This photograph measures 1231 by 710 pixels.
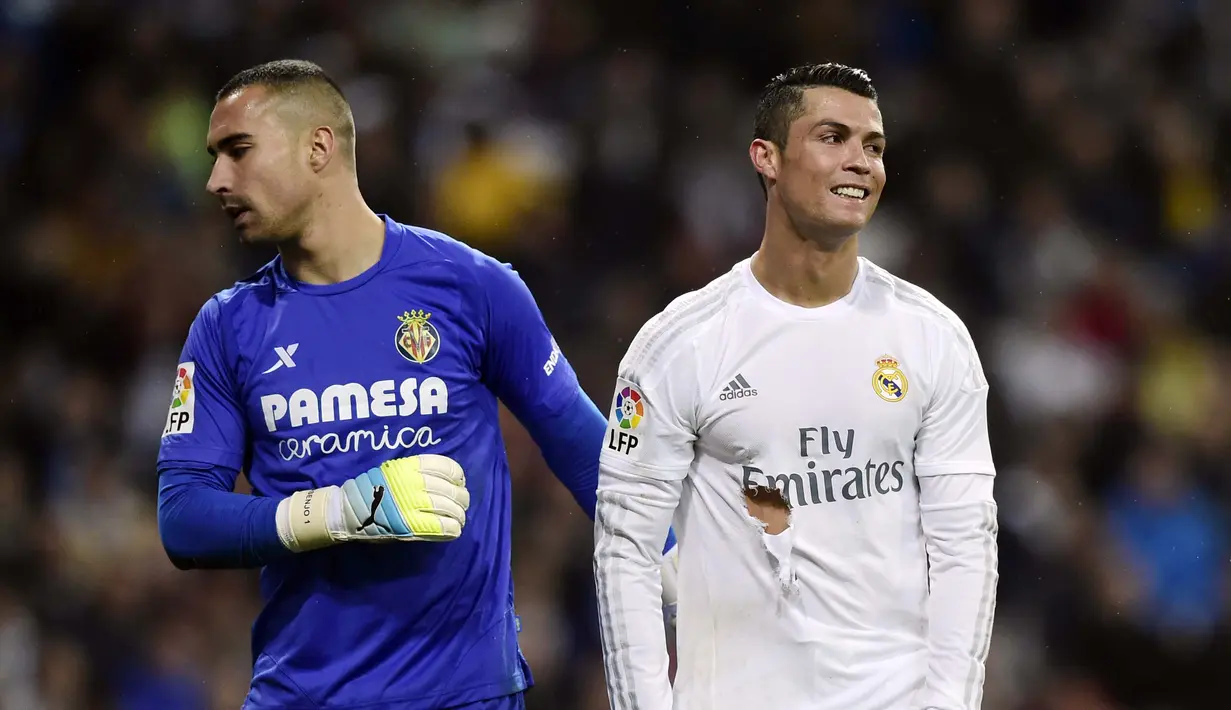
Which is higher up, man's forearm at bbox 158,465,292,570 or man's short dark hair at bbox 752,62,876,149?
man's short dark hair at bbox 752,62,876,149

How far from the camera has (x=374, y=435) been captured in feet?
13.2

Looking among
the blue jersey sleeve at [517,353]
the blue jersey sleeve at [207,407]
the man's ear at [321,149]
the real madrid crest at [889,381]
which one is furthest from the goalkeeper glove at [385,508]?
the real madrid crest at [889,381]

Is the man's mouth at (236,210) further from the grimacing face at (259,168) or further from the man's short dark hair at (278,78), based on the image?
the man's short dark hair at (278,78)

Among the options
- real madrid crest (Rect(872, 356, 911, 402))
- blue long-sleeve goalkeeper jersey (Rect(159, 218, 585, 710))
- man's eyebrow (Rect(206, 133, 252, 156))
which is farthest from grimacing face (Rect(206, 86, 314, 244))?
real madrid crest (Rect(872, 356, 911, 402))

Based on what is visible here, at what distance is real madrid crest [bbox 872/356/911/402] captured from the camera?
3.69 metres

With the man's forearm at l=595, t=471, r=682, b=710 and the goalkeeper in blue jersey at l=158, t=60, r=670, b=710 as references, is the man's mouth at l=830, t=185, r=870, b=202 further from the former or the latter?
the goalkeeper in blue jersey at l=158, t=60, r=670, b=710

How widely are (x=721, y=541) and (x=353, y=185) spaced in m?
1.44

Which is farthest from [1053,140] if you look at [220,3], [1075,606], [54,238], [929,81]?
[54,238]

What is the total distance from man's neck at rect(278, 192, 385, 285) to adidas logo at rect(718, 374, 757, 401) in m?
1.08

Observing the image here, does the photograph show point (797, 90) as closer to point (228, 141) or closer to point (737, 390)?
point (737, 390)

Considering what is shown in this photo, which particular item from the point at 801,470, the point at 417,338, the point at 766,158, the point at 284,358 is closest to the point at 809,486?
the point at 801,470

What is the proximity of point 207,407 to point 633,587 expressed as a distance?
4.07ft

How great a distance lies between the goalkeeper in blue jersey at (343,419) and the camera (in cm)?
398

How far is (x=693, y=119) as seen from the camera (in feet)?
31.0
